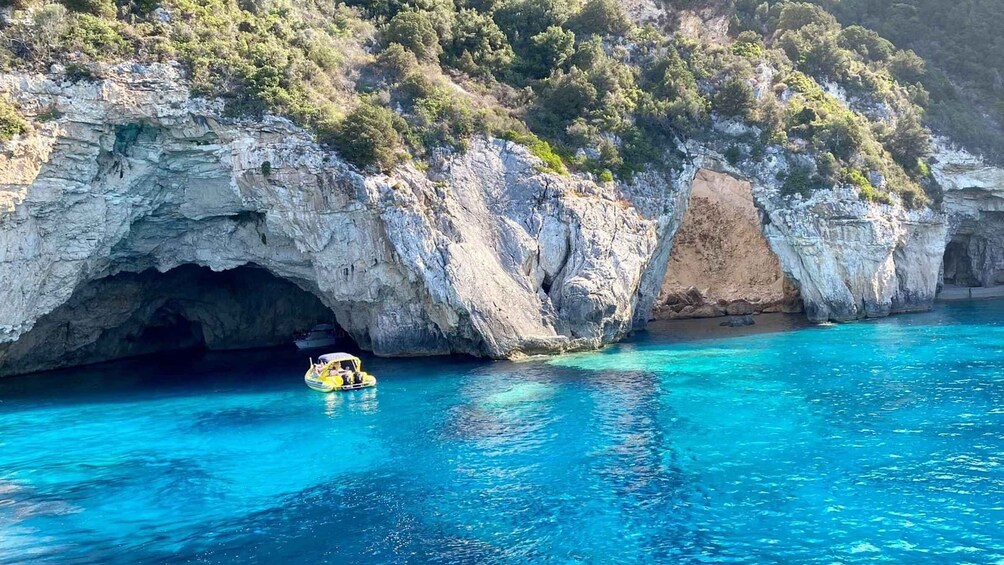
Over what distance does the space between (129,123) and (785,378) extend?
31.7 m

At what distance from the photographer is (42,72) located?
33.9 meters

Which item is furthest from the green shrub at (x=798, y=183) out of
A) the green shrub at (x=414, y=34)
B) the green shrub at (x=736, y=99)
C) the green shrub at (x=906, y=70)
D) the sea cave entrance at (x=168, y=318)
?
the sea cave entrance at (x=168, y=318)

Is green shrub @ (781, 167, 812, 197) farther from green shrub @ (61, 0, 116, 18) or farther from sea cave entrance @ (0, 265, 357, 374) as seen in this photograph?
green shrub @ (61, 0, 116, 18)

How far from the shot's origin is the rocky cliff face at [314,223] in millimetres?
34344

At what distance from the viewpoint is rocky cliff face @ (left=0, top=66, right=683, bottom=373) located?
1352 inches

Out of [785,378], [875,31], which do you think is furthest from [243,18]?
[875,31]

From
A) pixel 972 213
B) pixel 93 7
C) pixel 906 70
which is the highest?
pixel 906 70

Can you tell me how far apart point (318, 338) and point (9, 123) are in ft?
74.8

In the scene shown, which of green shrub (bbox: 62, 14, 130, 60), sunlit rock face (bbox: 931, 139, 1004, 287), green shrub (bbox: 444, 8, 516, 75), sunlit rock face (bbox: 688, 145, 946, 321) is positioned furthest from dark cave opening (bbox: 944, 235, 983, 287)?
green shrub (bbox: 62, 14, 130, 60)

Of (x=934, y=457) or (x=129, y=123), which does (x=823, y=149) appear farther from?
(x=129, y=123)

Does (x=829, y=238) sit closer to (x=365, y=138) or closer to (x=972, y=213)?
(x=972, y=213)

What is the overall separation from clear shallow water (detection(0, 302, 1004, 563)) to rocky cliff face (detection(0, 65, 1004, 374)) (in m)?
5.00

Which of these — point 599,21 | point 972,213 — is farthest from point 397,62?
point 972,213

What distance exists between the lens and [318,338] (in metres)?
50.7
